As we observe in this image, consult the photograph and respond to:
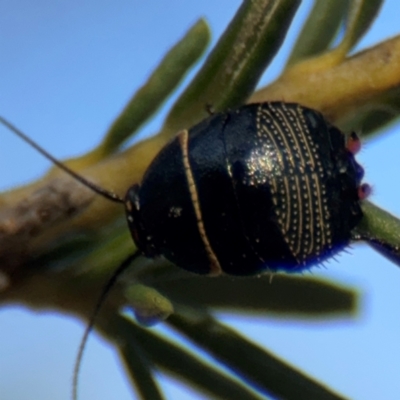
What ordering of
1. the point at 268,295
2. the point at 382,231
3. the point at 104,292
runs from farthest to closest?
the point at 268,295 → the point at 104,292 → the point at 382,231

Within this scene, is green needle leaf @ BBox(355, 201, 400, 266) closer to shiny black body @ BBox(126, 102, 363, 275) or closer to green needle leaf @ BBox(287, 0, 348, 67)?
shiny black body @ BBox(126, 102, 363, 275)

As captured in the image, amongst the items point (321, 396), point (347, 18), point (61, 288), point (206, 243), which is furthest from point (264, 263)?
point (347, 18)

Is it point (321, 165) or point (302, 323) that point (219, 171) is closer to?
point (321, 165)

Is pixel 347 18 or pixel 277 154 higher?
pixel 347 18

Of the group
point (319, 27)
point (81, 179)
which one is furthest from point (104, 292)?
point (319, 27)

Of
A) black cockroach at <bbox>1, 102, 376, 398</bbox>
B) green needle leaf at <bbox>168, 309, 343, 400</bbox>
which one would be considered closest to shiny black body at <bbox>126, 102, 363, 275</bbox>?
black cockroach at <bbox>1, 102, 376, 398</bbox>

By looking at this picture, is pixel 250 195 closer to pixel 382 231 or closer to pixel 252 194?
pixel 252 194

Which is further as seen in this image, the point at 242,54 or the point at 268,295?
the point at 268,295

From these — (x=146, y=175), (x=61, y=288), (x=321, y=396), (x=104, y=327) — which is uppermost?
(x=146, y=175)
